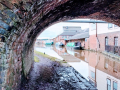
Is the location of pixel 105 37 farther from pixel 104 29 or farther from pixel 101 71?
pixel 101 71

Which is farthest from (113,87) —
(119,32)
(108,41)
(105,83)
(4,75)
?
(108,41)

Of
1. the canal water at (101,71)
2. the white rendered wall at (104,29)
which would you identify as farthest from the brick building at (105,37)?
the canal water at (101,71)

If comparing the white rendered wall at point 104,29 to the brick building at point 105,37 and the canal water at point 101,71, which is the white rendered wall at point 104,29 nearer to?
the brick building at point 105,37

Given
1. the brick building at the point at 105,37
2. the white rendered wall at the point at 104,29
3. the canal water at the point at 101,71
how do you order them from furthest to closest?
the white rendered wall at the point at 104,29, the brick building at the point at 105,37, the canal water at the point at 101,71

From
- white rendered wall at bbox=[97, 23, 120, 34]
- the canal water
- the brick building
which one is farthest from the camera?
white rendered wall at bbox=[97, 23, 120, 34]

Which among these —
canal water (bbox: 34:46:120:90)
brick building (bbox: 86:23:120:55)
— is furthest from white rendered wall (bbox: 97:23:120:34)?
canal water (bbox: 34:46:120:90)

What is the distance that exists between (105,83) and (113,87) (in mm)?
481

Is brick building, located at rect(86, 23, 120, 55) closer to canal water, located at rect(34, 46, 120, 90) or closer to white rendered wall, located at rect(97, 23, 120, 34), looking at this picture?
white rendered wall, located at rect(97, 23, 120, 34)

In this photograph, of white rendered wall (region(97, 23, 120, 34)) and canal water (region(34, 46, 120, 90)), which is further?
white rendered wall (region(97, 23, 120, 34))

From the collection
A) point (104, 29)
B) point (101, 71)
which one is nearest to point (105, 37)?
point (104, 29)

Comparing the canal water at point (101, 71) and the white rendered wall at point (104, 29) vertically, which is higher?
the white rendered wall at point (104, 29)

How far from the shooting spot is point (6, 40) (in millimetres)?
1993

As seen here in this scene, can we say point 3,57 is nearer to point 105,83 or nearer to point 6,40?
point 6,40

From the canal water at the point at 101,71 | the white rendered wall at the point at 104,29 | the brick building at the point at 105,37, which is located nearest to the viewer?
Answer: the canal water at the point at 101,71
